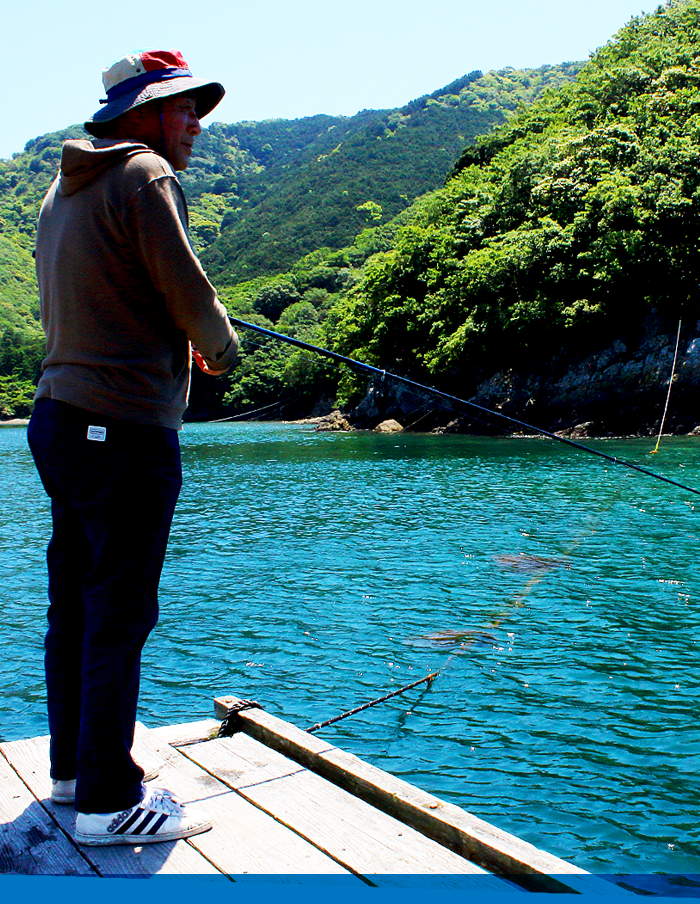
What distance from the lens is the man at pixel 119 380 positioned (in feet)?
8.13

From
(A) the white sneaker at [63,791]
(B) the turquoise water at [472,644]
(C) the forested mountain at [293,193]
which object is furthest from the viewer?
(C) the forested mountain at [293,193]

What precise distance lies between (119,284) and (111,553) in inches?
34.1

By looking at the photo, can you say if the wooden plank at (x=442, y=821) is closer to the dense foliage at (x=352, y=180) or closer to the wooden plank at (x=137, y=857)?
the wooden plank at (x=137, y=857)

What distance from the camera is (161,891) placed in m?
2.22

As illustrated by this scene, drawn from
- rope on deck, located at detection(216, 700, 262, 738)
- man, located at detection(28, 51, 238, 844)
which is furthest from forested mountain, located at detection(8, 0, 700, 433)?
man, located at detection(28, 51, 238, 844)

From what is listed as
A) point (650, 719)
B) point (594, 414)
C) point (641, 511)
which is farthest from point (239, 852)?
point (594, 414)

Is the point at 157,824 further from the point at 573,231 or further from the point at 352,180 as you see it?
the point at 352,180

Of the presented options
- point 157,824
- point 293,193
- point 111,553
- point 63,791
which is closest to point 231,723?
point 63,791

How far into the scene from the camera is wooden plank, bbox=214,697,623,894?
93.7 inches

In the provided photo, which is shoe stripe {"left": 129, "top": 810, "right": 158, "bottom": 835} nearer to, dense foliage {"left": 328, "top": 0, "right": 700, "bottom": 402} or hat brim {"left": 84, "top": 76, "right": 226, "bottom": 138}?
hat brim {"left": 84, "top": 76, "right": 226, "bottom": 138}

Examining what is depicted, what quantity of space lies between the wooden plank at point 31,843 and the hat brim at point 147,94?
2.36 meters

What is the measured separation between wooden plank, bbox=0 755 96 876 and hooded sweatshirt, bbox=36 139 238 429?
1.38 m

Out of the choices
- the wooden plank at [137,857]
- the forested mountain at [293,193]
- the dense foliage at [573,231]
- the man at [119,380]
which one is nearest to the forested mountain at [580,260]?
the dense foliage at [573,231]

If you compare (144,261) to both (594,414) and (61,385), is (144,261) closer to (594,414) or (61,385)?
(61,385)
